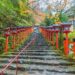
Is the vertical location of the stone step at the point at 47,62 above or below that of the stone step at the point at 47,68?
above

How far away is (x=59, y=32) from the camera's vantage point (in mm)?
12148

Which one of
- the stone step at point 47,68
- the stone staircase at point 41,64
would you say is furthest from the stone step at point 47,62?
the stone step at point 47,68

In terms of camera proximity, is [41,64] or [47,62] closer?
[41,64]

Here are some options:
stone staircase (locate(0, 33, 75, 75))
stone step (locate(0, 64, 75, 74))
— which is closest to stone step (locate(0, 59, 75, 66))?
stone staircase (locate(0, 33, 75, 75))

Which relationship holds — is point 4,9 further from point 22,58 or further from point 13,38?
point 22,58

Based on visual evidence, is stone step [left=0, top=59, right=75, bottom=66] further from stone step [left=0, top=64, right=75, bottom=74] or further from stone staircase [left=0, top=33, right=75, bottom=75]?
stone step [left=0, top=64, right=75, bottom=74]

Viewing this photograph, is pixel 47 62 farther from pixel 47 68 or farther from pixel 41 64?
pixel 47 68

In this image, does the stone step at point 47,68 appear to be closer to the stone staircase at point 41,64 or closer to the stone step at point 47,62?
the stone staircase at point 41,64

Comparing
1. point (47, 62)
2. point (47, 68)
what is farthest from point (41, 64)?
point (47, 68)

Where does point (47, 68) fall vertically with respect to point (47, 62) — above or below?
below

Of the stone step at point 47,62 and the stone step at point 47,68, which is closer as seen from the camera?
the stone step at point 47,68

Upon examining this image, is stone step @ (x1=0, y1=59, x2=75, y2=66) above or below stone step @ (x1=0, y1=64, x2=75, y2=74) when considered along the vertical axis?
above

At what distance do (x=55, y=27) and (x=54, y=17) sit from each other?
12865 mm

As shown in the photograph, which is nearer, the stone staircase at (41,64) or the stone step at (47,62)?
the stone staircase at (41,64)
